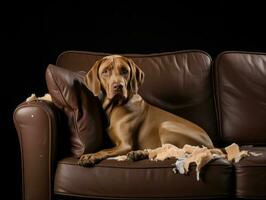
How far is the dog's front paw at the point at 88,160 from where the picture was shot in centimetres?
245

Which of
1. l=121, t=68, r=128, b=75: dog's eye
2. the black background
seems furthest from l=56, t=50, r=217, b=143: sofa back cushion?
the black background

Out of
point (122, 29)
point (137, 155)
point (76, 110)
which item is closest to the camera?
point (137, 155)

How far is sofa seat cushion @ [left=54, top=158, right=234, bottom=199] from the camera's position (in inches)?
93.5

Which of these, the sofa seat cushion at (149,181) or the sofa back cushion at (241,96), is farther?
the sofa back cushion at (241,96)

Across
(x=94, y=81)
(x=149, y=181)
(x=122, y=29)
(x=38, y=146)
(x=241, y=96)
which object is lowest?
(x=149, y=181)

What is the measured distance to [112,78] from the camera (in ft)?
9.25

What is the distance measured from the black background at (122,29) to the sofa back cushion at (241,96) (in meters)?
0.49

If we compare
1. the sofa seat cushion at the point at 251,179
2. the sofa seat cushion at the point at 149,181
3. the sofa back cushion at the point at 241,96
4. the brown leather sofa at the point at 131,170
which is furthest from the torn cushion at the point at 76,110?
the sofa back cushion at the point at 241,96

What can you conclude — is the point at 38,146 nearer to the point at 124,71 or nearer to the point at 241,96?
the point at 124,71

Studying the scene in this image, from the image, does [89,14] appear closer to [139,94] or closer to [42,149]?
[139,94]

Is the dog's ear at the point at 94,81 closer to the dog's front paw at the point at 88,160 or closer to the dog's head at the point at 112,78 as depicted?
the dog's head at the point at 112,78

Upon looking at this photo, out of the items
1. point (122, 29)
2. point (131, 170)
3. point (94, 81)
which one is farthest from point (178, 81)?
point (131, 170)

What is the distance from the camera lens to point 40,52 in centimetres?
Result: 376

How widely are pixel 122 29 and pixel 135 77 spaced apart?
94cm
